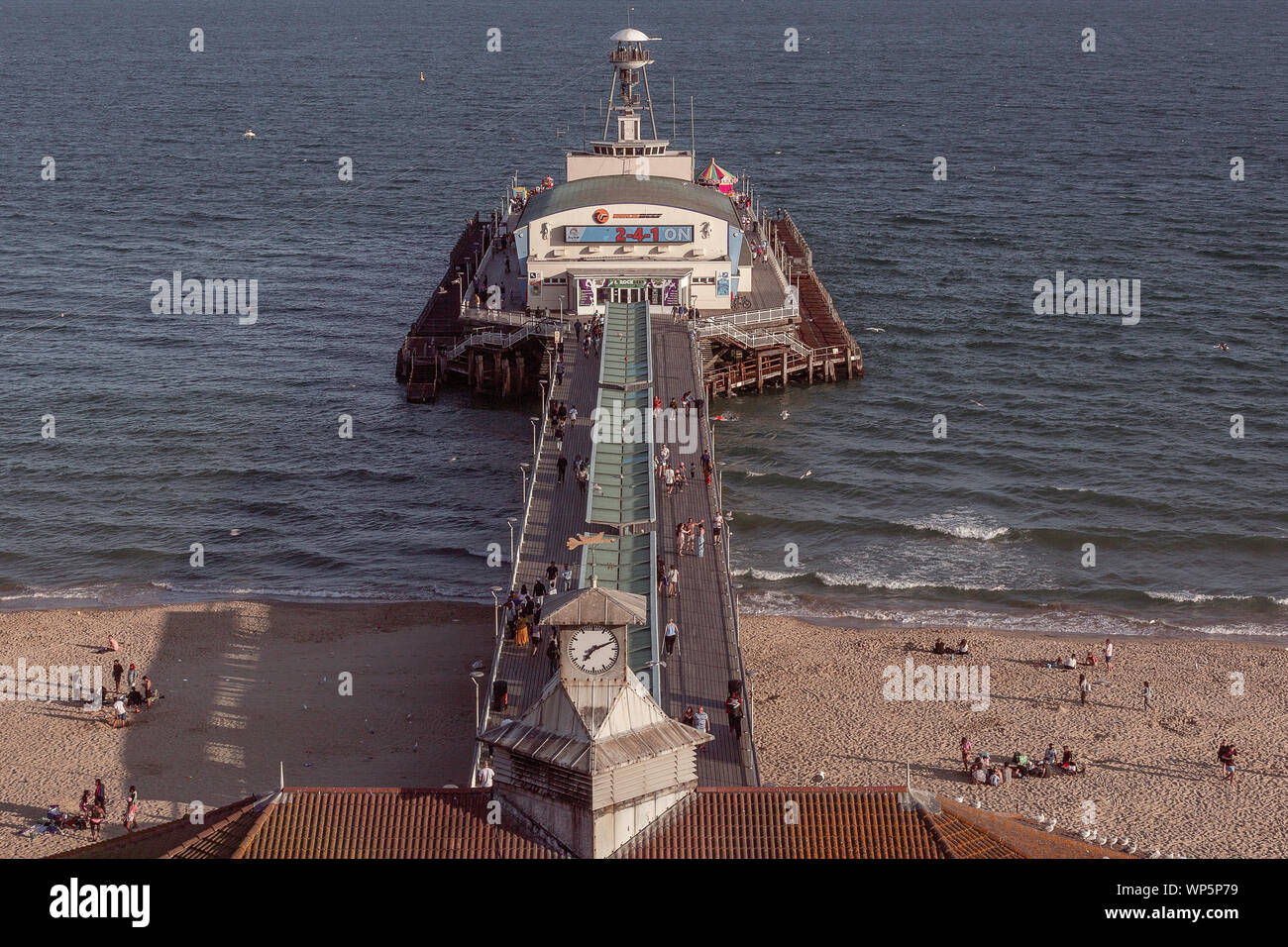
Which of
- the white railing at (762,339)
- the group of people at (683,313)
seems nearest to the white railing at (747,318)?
the white railing at (762,339)

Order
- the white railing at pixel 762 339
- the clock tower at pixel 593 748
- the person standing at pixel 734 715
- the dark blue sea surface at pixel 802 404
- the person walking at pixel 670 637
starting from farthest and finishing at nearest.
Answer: the white railing at pixel 762 339, the dark blue sea surface at pixel 802 404, the person walking at pixel 670 637, the person standing at pixel 734 715, the clock tower at pixel 593 748

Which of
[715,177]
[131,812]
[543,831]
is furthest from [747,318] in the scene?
[543,831]

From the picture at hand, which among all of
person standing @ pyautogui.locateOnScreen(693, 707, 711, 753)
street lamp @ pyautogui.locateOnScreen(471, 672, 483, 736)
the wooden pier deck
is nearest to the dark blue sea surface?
Result: the wooden pier deck

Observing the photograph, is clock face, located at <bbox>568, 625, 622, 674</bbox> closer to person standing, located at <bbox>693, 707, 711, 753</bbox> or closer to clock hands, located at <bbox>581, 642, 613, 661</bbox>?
clock hands, located at <bbox>581, 642, 613, 661</bbox>

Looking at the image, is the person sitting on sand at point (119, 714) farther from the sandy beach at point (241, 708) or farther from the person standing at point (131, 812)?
the person standing at point (131, 812)

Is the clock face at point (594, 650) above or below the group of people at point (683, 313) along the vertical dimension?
below

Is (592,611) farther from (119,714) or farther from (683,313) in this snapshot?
(683,313)
